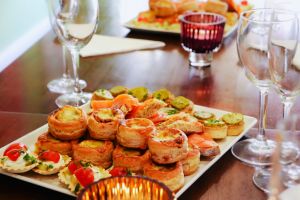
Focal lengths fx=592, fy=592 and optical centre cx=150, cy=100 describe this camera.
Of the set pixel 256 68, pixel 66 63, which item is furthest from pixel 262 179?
pixel 66 63

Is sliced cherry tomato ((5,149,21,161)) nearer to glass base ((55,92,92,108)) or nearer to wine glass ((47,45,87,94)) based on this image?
glass base ((55,92,92,108))

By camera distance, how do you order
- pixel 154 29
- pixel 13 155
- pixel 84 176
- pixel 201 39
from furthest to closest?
pixel 154 29 → pixel 201 39 → pixel 13 155 → pixel 84 176

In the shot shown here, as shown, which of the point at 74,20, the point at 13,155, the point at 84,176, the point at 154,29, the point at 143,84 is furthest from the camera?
the point at 154,29

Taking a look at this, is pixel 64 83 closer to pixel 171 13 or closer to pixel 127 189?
pixel 171 13

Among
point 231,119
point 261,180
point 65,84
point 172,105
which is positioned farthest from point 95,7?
point 261,180

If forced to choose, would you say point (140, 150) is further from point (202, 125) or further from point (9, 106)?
point (9, 106)

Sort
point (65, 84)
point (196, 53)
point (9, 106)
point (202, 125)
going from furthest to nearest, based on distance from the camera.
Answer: point (196, 53) < point (65, 84) < point (9, 106) < point (202, 125)

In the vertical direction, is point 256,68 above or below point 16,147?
above
